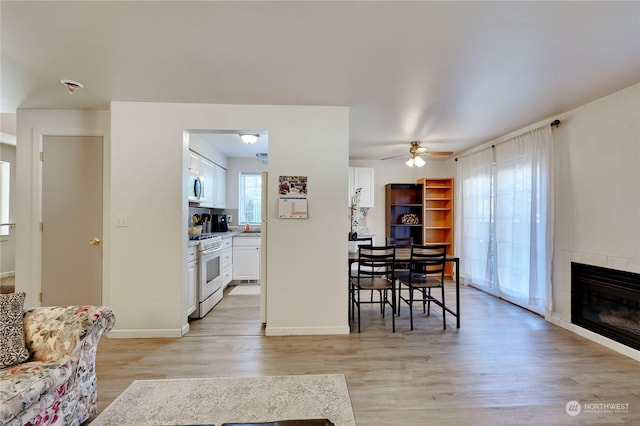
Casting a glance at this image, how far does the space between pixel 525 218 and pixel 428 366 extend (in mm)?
2504

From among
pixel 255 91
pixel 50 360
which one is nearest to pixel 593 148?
pixel 255 91

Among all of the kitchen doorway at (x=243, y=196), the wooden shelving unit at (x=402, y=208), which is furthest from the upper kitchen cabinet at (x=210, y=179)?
the wooden shelving unit at (x=402, y=208)

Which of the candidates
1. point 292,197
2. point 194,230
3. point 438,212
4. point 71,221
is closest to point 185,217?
point 194,230

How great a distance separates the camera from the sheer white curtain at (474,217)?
4.34 metres

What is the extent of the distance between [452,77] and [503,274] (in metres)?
3.08

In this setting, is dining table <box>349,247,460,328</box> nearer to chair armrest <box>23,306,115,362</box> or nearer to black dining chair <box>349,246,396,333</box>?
black dining chair <box>349,246,396,333</box>

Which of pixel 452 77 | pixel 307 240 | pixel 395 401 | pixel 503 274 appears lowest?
pixel 395 401

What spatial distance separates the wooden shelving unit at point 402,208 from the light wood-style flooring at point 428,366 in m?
2.49

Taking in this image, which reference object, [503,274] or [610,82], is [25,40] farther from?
[503,274]

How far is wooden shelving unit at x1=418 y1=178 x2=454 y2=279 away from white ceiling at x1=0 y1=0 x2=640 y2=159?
2.47m

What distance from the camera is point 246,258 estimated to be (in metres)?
4.89

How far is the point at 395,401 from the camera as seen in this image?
1859 mm

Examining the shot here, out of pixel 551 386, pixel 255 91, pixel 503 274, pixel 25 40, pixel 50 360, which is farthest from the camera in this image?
pixel 503 274

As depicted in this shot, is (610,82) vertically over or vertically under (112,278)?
over
